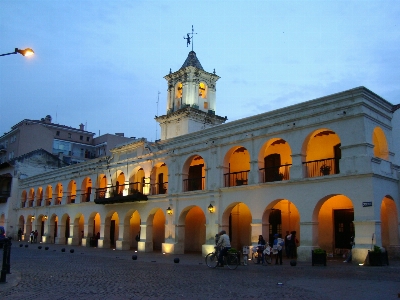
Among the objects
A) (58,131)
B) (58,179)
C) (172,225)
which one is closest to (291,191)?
(172,225)

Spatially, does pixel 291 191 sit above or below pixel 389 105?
below

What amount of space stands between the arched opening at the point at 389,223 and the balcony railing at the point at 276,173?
5096 mm

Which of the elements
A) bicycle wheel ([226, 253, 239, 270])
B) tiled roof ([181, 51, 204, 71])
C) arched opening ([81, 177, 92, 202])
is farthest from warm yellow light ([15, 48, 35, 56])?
arched opening ([81, 177, 92, 202])

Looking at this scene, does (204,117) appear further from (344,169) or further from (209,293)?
(209,293)

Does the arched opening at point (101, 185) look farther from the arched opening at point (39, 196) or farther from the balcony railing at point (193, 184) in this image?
the arched opening at point (39, 196)

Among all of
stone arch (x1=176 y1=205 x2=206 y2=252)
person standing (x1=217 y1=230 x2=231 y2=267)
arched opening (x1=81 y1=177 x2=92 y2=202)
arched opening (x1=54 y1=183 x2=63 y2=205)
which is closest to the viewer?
person standing (x1=217 y1=230 x2=231 y2=267)

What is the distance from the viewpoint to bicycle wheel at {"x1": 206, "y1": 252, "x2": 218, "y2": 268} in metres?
17.6

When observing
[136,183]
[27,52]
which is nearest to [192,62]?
[136,183]

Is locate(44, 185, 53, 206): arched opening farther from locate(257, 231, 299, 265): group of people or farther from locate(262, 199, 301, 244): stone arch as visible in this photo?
locate(257, 231, 299, 265): group of people

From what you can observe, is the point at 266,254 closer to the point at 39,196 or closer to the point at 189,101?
the point at 189,101

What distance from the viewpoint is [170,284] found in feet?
39.2

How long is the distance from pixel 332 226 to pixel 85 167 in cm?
2274

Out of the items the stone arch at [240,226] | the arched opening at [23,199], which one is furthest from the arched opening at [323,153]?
the arched opening at [23,199]

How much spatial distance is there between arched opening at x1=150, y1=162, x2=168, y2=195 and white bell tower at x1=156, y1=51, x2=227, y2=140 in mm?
3800
